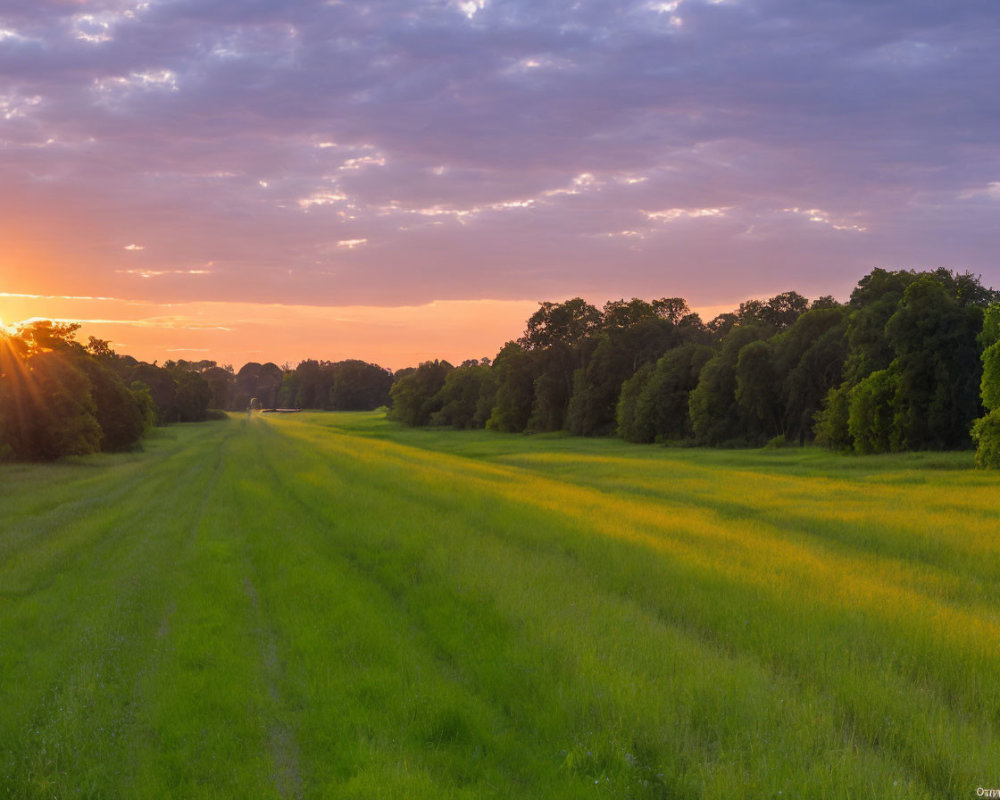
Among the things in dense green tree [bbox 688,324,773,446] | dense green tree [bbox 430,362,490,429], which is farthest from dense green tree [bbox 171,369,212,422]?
dense green tree [bbox 688,324,773,446]

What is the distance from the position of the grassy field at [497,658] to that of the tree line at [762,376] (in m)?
25.2

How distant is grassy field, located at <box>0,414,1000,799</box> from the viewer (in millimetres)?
6691

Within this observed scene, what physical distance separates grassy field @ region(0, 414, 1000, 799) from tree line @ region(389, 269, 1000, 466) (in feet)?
82.7

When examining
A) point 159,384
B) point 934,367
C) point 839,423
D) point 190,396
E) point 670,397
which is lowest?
point 839,423

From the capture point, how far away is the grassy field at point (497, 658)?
6.69m

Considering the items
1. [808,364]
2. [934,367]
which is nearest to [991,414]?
[934,367]

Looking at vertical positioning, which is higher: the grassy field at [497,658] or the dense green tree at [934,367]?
the dense green tree at [934,367]

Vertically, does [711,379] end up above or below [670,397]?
above

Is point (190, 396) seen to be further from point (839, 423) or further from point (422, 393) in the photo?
point (839, 423)

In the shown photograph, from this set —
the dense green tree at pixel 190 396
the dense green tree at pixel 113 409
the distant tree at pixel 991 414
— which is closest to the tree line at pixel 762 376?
the distant tree at pixel 991 414

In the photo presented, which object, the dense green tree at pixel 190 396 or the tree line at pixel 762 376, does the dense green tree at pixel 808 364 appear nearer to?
the tree line at pixel 762 376

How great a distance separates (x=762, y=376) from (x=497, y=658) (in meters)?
61.0

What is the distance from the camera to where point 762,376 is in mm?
65812

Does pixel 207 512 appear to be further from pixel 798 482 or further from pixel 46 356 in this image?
pixel 46 356
